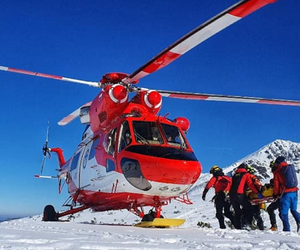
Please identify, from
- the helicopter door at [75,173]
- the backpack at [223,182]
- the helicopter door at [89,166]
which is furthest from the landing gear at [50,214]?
the backpack at [223,182]

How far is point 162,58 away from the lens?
7211mm

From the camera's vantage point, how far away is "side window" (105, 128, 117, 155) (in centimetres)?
912

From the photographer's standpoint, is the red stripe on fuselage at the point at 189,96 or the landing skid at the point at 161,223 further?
the red stripe on fuselage at the point at 189,96

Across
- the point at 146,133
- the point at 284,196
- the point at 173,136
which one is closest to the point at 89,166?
the point at 146,133

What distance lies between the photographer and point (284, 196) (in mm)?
7582

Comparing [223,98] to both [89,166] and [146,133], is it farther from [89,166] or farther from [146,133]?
[89,166]

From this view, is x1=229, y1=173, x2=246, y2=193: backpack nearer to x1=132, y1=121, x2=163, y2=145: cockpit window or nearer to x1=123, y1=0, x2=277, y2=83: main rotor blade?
x1=132, y1=121, x2=163, y2=145: cockpit window

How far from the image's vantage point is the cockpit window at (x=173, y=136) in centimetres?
907

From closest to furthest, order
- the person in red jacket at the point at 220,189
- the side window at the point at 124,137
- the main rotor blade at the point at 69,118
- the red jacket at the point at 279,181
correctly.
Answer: the red jacket at the point at 279,181
the side window at the point at 124,137
the person in red jacket at the point at 220,189
the main rotor blade at the point at 69,118

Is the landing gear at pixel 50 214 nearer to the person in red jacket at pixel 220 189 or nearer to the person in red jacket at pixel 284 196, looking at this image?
the person in red jacket at pixel 220 189

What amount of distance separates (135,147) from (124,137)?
1.87 ft

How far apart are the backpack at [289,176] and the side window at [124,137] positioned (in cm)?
363

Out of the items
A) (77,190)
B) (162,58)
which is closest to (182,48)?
(162,58)

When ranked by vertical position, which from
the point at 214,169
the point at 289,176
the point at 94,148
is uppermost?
the point at 94,148
